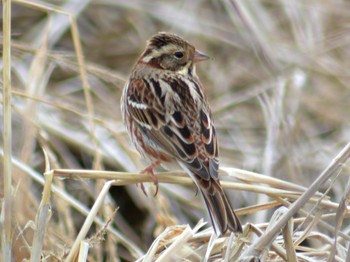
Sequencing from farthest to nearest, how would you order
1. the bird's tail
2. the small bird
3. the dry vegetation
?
the dry vegetation, the small bird, the bird's tail

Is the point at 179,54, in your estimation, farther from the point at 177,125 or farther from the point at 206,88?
the point at 206,88

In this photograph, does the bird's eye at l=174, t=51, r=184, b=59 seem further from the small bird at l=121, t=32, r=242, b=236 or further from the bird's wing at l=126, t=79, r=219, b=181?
the bird's wing at l=126, t=79, r=219, b=181

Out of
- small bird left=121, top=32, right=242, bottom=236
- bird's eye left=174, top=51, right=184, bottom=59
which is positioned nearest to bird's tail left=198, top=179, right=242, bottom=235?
small bird left=121, top=32, right=242, bottom=236

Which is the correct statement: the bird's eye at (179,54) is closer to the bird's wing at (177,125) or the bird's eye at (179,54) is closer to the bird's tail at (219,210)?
the bird's wing at (177,125)

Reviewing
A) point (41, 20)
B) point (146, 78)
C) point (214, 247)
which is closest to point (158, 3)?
point (41, 20)

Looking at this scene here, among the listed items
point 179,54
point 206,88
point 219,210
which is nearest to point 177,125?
point 179,54

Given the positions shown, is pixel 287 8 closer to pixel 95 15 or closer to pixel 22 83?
pixel 95 15
